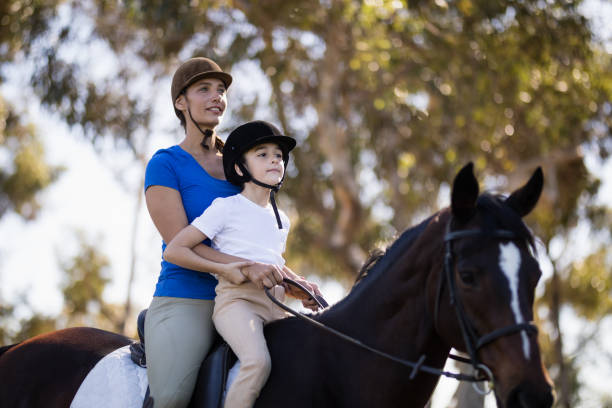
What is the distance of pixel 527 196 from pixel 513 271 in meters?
0.47

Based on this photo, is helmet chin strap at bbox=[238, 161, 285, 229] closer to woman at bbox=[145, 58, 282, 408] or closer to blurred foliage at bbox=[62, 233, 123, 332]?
woman at bbox=[145, 58, 282, 408]

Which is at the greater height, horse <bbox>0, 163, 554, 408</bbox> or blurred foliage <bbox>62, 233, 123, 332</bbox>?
horse <bbox>0, 163, 554, 408</bbox>

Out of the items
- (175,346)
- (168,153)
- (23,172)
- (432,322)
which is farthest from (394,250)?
(23,172)

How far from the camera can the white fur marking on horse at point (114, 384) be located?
3.36m

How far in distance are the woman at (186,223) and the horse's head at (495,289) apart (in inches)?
35.8

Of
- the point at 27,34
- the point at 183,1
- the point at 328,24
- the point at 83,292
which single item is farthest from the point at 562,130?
the point at 83,292

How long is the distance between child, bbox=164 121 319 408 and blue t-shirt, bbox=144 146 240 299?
16 cm

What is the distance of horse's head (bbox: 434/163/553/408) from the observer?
239 cm

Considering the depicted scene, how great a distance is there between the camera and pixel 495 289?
97.3 inches

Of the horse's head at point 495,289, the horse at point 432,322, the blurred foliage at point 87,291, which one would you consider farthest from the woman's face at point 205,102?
the blurred foliage at point 87,291

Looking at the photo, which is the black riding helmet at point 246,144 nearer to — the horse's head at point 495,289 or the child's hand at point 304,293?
the child's hand at point 304,293

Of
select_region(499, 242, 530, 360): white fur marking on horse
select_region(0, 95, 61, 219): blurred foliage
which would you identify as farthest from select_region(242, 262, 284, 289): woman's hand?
select_region(0, 95, 61, 219): blurred foliage

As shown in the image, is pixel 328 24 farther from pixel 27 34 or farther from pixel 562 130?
pixel 27 34

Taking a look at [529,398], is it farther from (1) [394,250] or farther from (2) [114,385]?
(2) [114,385]
